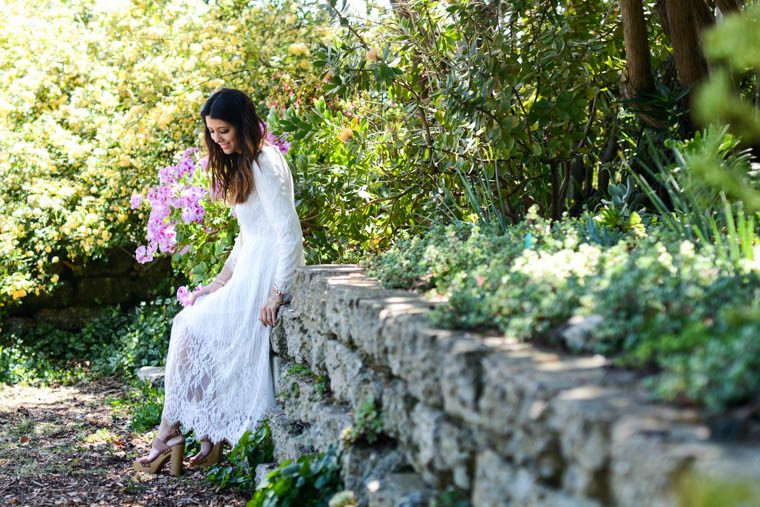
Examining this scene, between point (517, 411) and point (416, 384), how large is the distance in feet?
1.60

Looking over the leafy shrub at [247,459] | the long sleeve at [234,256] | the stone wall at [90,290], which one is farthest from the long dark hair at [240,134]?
the stone wall at [90,290]

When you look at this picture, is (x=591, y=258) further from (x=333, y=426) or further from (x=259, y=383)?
(x=259, y=383)

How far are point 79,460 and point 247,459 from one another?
1.23 metres

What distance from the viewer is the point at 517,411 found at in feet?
4.36

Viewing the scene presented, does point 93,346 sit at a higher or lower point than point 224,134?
lower

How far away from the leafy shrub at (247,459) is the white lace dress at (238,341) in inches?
3.8

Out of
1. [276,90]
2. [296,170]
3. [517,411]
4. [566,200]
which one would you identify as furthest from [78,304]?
[517,411]

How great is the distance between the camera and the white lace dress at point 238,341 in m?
3.41

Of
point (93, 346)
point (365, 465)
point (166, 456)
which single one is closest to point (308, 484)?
point (365, 465)

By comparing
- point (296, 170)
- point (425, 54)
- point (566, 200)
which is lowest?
point (566, 200)

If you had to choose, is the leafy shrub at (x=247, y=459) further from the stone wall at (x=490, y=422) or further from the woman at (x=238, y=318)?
the stone wall at (x=490, y=422)

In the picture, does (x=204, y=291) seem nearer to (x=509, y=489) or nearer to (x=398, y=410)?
(x=398, y=410)

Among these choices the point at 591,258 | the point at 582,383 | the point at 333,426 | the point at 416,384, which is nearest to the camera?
the point at 582,383

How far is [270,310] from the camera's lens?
11.3ft
